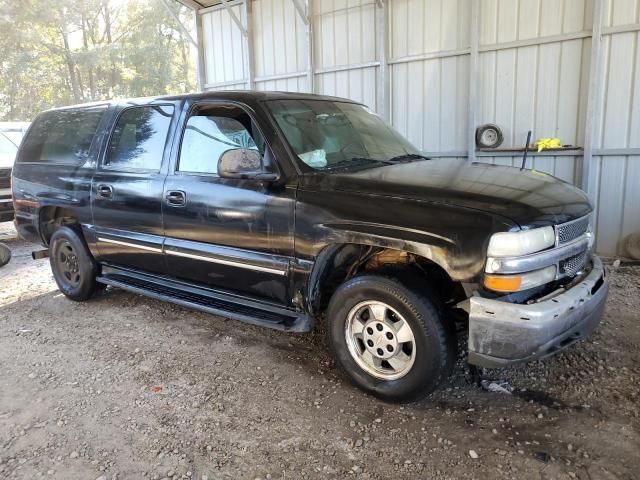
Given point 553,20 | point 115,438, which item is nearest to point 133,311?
point 115,438

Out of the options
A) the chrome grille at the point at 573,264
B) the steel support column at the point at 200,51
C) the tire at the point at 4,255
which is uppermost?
the steel support column at the point at 200,51

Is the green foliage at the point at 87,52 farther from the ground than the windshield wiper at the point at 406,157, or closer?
farther from the ground

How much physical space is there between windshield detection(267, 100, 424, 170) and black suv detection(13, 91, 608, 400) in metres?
0.02

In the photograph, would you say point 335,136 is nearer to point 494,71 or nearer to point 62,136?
point 62,136

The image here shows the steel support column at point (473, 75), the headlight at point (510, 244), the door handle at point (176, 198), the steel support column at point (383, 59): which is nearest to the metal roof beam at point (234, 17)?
the steel support column at point (383, 59)

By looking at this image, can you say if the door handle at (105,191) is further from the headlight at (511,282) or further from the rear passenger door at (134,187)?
the headlight at (511,282)

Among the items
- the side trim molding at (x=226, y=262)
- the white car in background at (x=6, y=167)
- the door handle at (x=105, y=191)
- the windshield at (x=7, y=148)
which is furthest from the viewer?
the windshield at (x=7, y=148)

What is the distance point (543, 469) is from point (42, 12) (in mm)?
28462

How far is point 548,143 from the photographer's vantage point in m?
6.43

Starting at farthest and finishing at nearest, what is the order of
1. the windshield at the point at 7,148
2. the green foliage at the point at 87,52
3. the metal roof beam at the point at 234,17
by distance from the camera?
the green foliage at the point at 87,52 < the windshield at the point at 7,148 < the metal roof beam at the point at 234,17

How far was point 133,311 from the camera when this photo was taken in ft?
15.6

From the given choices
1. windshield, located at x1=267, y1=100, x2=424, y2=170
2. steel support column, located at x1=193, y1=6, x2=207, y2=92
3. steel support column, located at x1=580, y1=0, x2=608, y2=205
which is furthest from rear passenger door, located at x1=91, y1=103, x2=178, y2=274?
steel support column, located at x1=193, y1=6, x2=207, y2=92

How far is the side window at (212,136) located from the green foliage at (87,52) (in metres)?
22.7

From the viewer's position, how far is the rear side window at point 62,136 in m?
4.60
